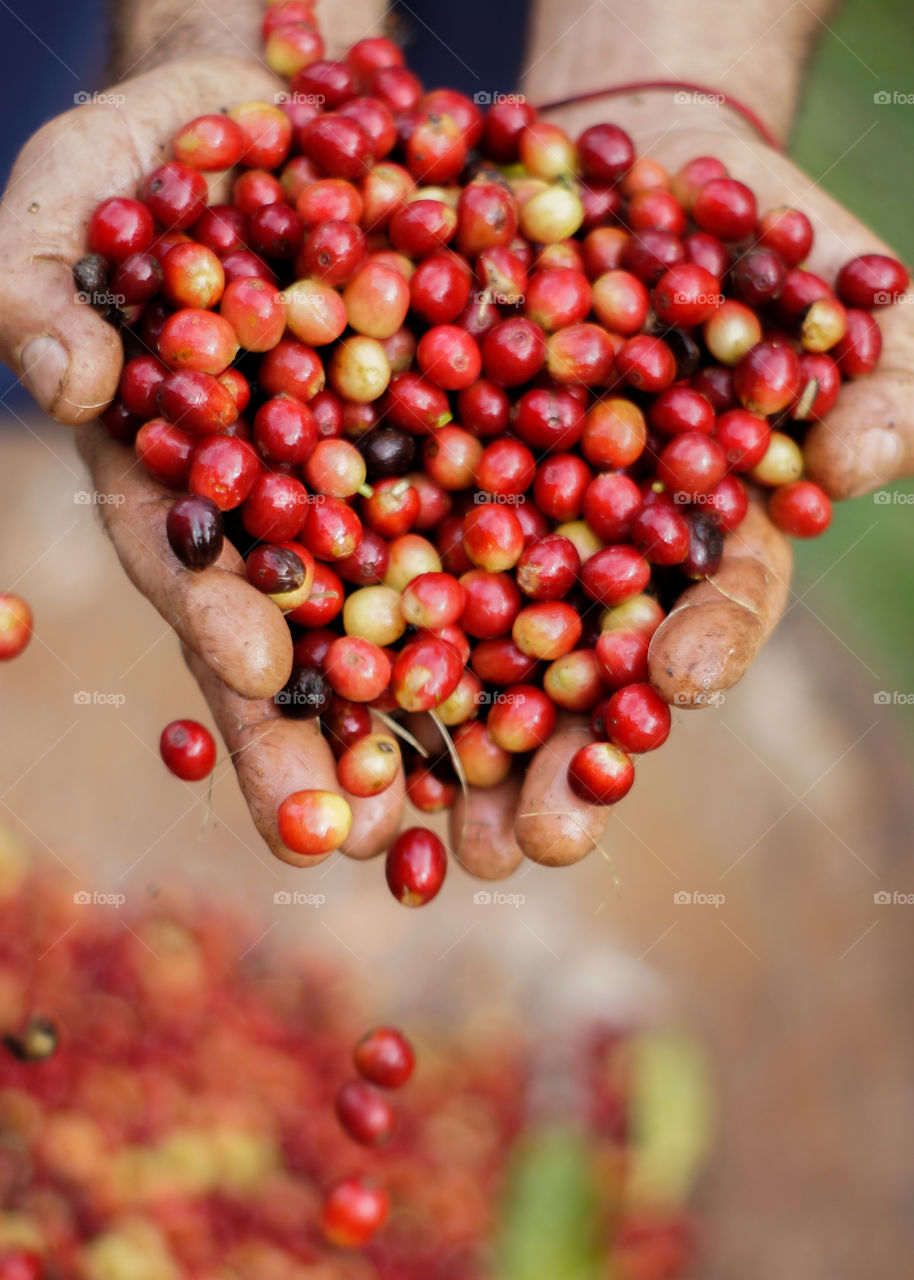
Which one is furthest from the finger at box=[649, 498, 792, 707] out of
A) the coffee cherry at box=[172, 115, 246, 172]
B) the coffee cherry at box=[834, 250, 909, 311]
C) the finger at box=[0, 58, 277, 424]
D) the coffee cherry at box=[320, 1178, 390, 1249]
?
the coffee cherry at box=[320, 1178, 390, 1249]

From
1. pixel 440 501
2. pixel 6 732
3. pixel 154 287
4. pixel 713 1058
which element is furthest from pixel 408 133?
pixel 713 1058

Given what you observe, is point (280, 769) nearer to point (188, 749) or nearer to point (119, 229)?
point (188, 749)

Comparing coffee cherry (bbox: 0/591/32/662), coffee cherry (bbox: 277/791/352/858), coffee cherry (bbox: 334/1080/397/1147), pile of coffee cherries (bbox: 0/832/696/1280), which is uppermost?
coffee cherry (bbox: 277/791/352/858)

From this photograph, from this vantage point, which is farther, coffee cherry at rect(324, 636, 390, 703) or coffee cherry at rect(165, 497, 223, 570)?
coffee cherry at rect(324, 636, 390, 703)

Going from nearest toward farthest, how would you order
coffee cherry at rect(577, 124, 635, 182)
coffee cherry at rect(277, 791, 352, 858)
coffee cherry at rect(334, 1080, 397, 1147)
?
coffee cherry at rect(277, 791, 352, 858)
coffee cherry at rect(577, 124, 635, 182)
coffee cherry at rect(334, 1080, 397, 1147)

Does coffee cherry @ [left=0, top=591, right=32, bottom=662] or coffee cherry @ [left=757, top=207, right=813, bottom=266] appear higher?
coffee cherry @ [left=757, top=207, right=813, bottom=266]

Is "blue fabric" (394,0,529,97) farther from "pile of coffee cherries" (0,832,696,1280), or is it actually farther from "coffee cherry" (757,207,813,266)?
"pile of coffee cherries" (0,832,696,1280)

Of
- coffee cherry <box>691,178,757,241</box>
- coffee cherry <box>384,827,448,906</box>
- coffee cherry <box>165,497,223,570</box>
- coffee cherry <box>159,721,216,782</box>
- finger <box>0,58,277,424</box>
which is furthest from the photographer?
coffee cherry <box>691,178,757,241</box>

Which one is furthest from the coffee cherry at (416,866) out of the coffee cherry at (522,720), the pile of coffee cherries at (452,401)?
the coffee cherry at (522,720)
